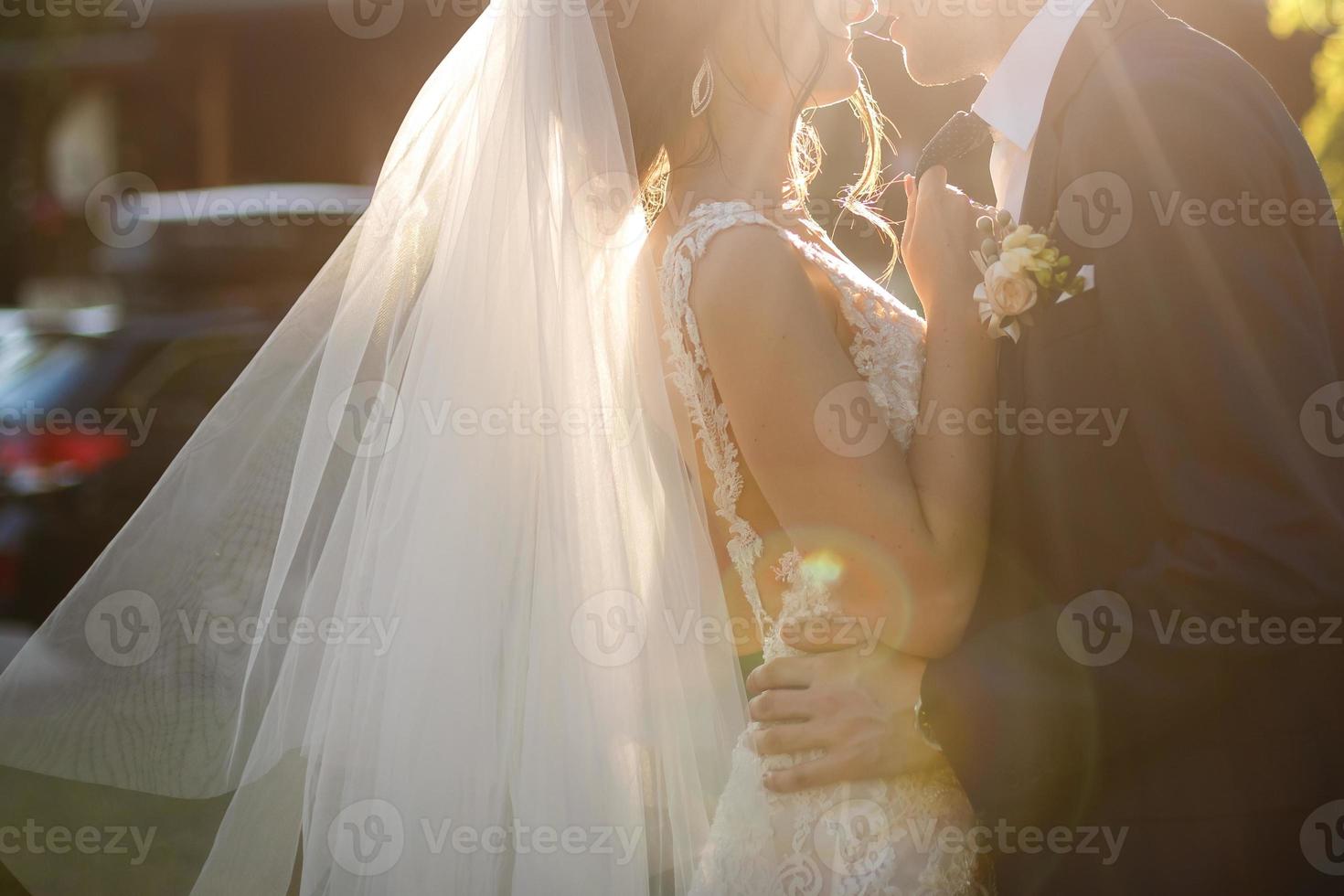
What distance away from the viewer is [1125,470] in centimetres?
175

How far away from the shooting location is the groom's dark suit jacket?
1619 millimetres

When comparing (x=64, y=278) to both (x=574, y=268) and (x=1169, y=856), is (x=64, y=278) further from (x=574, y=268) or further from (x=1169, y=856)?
(x=1169, y=856)

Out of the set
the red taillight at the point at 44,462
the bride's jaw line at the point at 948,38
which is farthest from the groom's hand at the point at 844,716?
the red taillight at the point at 44,462

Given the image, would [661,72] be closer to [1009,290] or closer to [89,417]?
[1009,290]

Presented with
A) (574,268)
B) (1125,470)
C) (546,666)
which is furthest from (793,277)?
(546,666)

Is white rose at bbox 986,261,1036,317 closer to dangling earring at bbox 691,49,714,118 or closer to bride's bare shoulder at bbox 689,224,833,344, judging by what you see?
bride's bare shoulder at bbox 689,224,833,344

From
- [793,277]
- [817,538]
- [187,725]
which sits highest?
[793,277]

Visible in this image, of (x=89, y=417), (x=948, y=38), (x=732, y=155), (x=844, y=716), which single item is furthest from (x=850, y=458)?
(x=89, y=417)

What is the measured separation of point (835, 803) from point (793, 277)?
0.86 m

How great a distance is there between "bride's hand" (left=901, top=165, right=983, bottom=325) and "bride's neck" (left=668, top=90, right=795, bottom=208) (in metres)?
0.26

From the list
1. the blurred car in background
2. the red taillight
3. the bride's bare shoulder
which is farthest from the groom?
the red taillight

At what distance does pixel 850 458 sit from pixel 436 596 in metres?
0.70

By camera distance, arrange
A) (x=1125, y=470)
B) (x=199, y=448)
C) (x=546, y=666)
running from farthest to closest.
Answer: (x=199, y=448), (x=546, y=666), (x=1125, y=470)

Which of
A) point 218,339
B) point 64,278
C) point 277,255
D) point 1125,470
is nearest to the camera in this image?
point 1125,470
